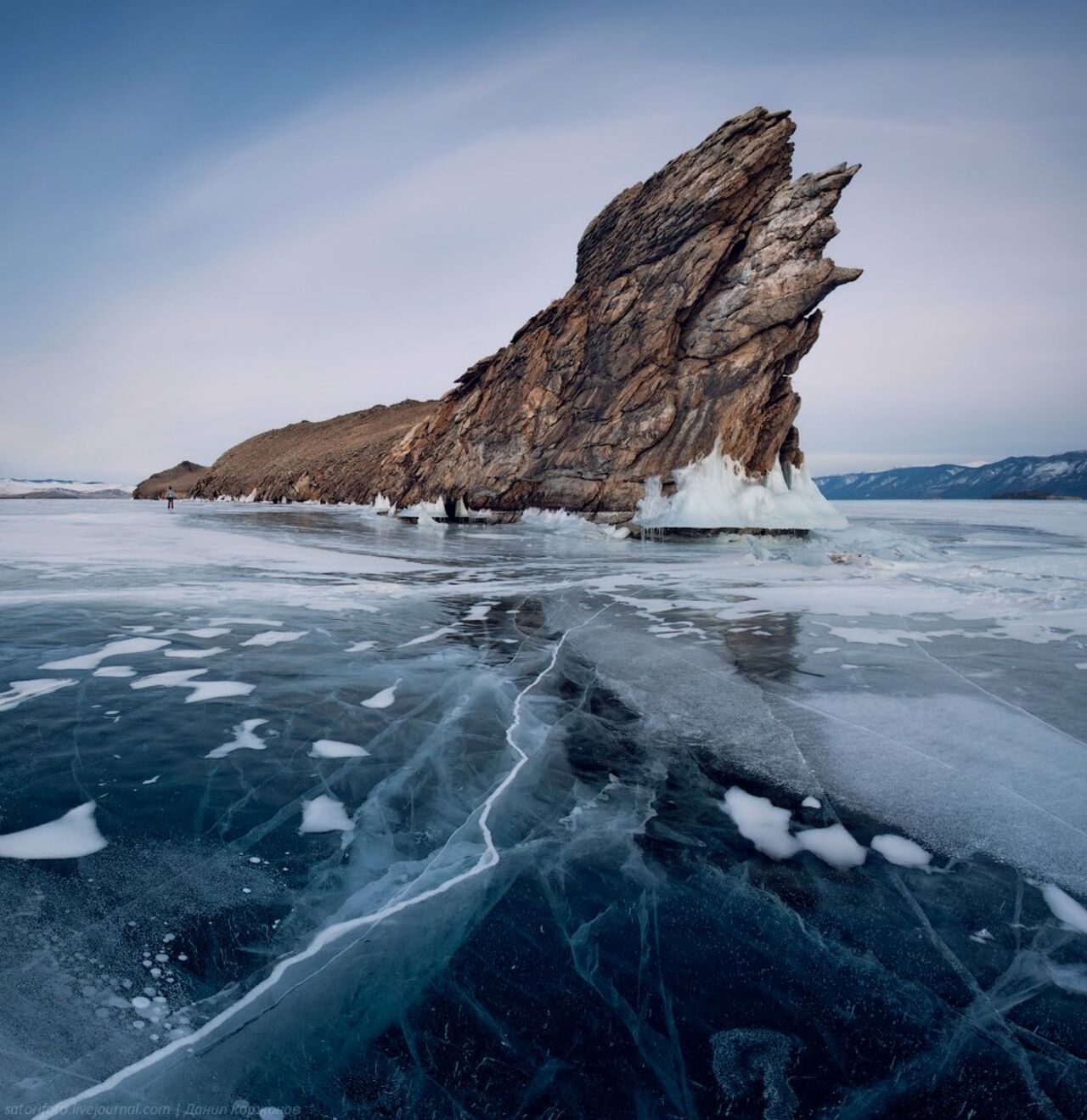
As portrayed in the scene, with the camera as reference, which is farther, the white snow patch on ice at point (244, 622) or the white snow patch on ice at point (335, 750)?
the white snow patch on ice at point (244, 622)

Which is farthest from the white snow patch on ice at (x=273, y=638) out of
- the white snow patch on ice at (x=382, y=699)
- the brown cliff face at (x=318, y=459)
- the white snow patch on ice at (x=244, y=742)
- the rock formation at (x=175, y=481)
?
the rock formation at (x=175, y=481)

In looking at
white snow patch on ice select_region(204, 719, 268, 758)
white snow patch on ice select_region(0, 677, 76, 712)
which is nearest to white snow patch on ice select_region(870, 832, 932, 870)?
white snow patch on ice select_region(204, 719, 268, 758)

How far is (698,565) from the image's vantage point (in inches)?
520

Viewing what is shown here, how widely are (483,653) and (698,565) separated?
841cm

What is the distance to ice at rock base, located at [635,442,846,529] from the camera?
21438mm

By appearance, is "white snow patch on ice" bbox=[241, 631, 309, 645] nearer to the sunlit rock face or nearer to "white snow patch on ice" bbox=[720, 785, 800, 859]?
"white snow patch on ice" bbox=[720, 785, 800, 859]

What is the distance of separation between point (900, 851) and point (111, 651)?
5.73m

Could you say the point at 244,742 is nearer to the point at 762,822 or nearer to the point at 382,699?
the point at 382,699

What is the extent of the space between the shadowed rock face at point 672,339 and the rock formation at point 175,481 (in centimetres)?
8834

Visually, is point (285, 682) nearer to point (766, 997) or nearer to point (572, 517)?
point (766, 997)

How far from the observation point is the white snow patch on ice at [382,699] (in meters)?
4.22

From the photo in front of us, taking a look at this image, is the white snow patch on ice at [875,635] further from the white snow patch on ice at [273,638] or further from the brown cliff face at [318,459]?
the brown cliff face at [318,459]

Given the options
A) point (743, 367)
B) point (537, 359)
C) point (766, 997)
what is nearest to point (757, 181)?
point (743, 367)

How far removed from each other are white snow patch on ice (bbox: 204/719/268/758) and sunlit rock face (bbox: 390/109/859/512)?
69.3ft
